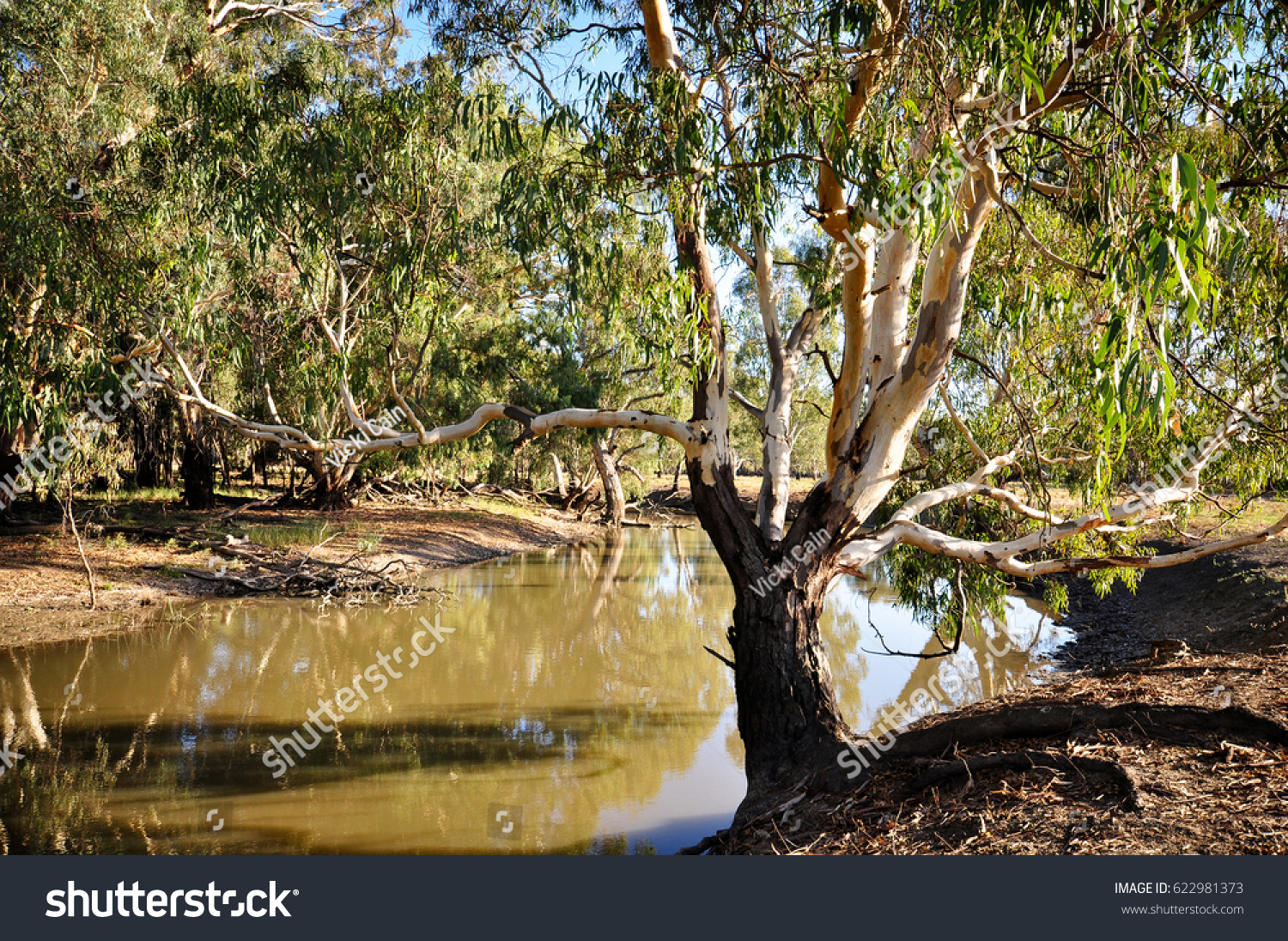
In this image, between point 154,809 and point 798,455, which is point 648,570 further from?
point 798,455

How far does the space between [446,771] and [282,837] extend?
3.56 feet

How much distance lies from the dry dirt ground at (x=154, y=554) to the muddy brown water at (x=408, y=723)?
2.20ft

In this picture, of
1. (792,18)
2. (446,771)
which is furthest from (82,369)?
(792,18)

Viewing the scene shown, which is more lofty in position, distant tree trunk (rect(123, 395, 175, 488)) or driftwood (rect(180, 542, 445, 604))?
distant tree trunk (rect(123, 395, 175, 488))

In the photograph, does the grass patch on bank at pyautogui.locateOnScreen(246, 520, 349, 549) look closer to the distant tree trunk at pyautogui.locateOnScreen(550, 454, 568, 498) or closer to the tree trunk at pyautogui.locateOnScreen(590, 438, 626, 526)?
the tree trunk at pyautogui.locateOnScreen(590, 438, 626, 526)

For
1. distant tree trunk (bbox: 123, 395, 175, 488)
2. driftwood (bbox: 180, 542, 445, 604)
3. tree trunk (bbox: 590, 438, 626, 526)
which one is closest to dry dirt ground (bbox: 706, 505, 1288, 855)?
driftwood (bbox: 180, 542, 445, 604)

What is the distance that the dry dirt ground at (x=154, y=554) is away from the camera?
791cm
